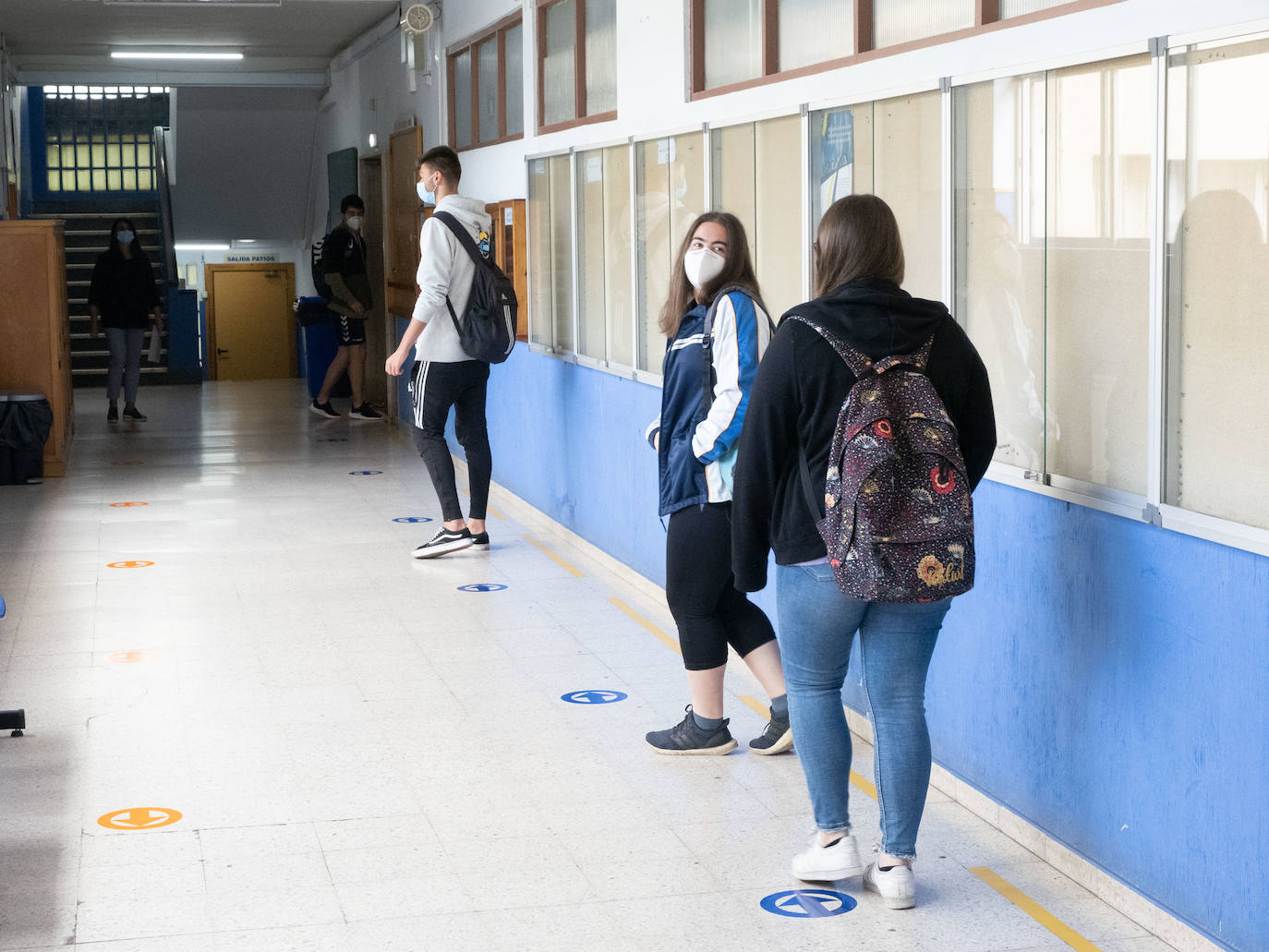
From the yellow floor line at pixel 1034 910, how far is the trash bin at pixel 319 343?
1053 centimetres

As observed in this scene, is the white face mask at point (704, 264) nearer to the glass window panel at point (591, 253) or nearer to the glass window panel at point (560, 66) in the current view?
the glass window panel at point (591, 253)

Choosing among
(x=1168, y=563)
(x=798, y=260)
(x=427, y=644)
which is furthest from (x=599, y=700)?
(x=1168, y=563)

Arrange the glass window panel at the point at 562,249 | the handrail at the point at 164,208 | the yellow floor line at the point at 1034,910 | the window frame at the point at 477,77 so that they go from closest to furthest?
the yellow floor line at the point at 1034,910
the glass window panel at the point at 562,249
the window frame at the point at 477,77
the handrail at the point at 164,208

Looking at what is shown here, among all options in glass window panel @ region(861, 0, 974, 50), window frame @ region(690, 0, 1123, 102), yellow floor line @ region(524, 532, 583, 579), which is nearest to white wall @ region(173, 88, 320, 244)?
yellow floor line @ region(524, 532, 583, 579)

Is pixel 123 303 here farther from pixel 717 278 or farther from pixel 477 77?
pixel 717 278

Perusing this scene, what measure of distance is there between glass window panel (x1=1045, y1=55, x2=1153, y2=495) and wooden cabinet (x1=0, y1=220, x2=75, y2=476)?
697cm

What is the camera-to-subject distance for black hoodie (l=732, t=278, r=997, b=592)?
110 inches

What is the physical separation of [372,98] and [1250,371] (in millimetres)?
10374

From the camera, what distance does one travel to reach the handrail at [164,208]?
16047mm

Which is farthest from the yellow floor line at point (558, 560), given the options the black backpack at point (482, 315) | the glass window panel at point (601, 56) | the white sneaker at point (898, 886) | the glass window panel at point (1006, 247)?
the white sneaker at point (898, 886)

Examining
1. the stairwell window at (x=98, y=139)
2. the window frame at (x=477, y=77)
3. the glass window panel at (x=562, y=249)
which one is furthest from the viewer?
the stairwell window at (x=98, y=139)

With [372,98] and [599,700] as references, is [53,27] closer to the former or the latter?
[372,98]

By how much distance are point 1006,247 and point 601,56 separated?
3.34m

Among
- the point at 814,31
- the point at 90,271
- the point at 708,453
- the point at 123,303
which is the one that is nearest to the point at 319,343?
the point at 123,303
